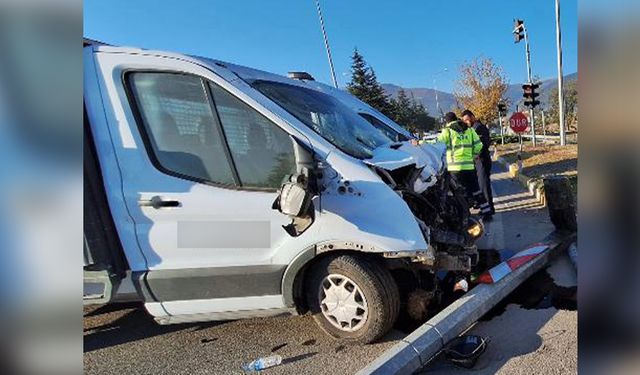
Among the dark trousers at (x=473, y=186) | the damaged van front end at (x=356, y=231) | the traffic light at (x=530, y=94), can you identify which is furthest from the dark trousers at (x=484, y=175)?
the traffic light at (x=530, y=94)

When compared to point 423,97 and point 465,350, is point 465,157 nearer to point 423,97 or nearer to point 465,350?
point 465,350

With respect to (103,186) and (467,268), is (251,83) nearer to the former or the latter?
(103,186)

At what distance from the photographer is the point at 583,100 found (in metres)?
0.98

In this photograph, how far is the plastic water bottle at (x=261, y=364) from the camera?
351cm

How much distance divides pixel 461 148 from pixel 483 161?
1303mm

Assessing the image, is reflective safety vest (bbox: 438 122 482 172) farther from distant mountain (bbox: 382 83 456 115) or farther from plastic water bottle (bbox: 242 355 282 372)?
distant mountain (bbox: 382 83 456 115)

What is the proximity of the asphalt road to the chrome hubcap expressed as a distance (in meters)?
0.20

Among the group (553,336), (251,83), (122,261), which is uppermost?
(251,83)

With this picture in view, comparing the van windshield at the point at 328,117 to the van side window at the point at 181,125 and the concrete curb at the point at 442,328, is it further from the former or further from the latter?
the concrete curb at the point at 442,328

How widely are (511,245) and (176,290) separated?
431cm

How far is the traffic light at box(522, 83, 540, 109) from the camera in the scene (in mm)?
20047

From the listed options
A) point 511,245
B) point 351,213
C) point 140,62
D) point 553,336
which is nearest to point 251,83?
point 140,62

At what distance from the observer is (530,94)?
66.3 feet

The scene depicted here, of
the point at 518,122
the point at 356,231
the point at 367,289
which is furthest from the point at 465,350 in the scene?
the point at 518,122
